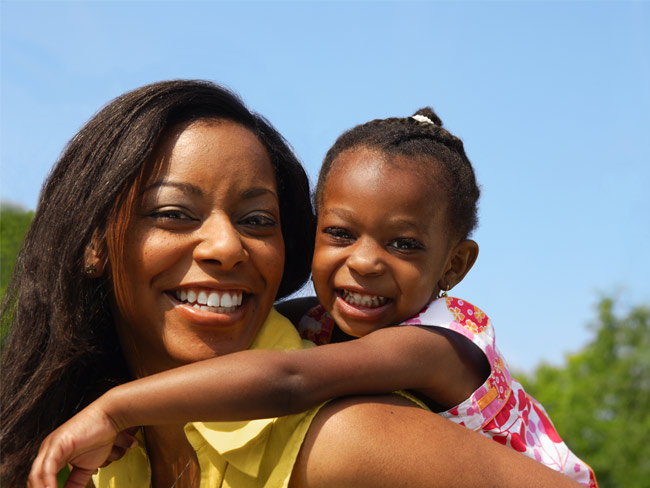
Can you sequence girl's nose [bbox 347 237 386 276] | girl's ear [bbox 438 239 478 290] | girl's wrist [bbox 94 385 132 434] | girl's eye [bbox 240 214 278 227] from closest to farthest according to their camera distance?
girl's wrist [bbox 94 385 132 434] → girl's eye [bbox 240 214 278 227] → girl's nose [bbox 347 237 386 276] → girl's ear [bbox 438 239 478 290]

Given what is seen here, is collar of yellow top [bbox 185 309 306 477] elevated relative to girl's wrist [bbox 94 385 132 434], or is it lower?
lower

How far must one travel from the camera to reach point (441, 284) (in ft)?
11.5

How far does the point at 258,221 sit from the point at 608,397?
28290mm

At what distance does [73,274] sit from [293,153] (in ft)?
3.68

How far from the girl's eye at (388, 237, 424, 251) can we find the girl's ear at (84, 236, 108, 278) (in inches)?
45.1

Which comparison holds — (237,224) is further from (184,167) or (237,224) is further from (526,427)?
(526,427)

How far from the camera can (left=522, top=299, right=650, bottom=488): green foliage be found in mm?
25469

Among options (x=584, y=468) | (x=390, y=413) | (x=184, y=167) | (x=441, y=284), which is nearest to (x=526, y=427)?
(x=584, y=468)

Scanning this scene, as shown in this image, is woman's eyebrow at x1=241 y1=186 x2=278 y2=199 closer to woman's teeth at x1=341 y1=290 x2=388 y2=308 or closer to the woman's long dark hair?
the woman's long dark hair

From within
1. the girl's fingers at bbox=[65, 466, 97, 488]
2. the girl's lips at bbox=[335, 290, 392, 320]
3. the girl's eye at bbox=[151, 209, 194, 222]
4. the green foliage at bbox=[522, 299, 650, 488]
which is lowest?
the green foliage at bbox=[522, 299, 650, 488]

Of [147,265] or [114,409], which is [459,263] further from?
[114,409]

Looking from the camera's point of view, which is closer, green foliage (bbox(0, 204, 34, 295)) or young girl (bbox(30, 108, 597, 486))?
young girl (bbox(30, 108, 597, 486))

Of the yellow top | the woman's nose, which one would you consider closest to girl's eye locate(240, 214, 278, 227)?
the woman's nose

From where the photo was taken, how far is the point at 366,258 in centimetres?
321
